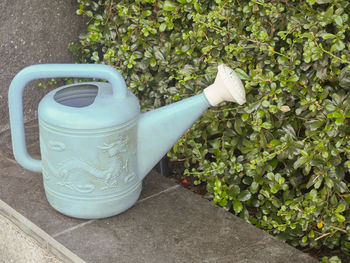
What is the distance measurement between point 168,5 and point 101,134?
→ 0.55m

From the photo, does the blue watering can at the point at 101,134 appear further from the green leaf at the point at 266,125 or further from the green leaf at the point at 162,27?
the green leaf at the point at 162,27

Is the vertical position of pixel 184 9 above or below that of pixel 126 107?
above

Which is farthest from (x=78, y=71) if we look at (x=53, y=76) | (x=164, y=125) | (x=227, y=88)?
(x=227, y=88)

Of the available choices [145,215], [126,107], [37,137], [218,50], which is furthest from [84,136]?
[37,137]

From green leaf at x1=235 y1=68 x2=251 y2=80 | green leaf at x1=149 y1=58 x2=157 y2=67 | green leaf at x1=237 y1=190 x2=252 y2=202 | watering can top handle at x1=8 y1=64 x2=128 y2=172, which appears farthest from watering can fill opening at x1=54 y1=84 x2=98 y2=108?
green leaf at x1=237 y1=190 x2=252 y2=202

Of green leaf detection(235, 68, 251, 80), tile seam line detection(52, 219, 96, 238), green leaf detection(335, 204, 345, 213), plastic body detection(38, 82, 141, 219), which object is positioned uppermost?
green leaf detection(235, 68, 251, 80)

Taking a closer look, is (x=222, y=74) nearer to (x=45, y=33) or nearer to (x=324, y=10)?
(x=324, y=10)

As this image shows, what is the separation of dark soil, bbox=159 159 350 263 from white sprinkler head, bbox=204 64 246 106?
0.63 m

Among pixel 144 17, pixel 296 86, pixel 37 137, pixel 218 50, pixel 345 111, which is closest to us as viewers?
pixel 345 111

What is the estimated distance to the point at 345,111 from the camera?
4.16 ft

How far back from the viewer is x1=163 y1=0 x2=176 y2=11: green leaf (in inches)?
62.1

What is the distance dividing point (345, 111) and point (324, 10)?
31cm

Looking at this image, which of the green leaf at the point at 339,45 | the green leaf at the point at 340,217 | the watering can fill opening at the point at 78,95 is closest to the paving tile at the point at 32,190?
the watering can fill opening at the point at 78,95

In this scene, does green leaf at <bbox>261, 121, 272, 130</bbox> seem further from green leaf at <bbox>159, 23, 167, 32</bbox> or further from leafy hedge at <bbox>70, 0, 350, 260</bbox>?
green leaf at <bbox>159, 23, 167, 32</bbox>
